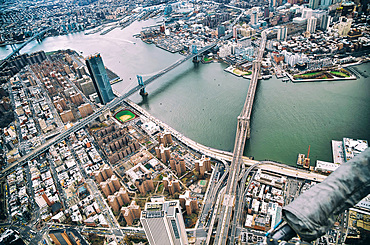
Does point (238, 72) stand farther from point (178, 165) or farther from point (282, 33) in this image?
point (178, 165)

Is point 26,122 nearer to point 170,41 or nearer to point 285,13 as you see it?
point 170,41

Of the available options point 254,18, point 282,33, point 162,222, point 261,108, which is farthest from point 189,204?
point 254,18

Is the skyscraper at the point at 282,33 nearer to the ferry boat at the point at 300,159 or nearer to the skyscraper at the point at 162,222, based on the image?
the ferry boat at the point at 300,159

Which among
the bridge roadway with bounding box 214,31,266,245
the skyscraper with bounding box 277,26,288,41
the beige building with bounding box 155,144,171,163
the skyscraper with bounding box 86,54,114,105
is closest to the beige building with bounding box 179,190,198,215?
the bridge roadway with bounding box 214,31,266,245

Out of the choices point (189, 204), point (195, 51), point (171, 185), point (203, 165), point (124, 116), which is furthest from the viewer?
point (195, 51)

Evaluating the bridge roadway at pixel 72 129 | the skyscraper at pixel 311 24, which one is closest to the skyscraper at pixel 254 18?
the skyscraper at pixel 311 24

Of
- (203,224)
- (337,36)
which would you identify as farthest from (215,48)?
(203,224)
